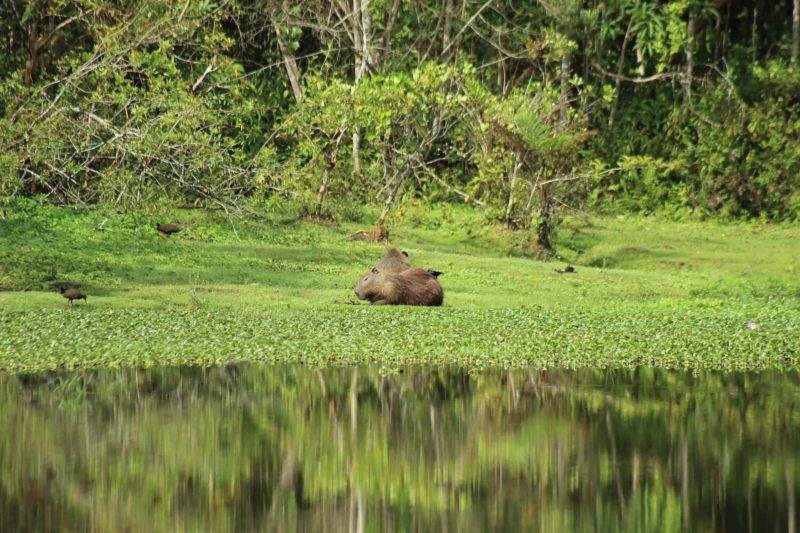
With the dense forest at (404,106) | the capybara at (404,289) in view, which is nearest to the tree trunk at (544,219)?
the dense forest at (404,106)

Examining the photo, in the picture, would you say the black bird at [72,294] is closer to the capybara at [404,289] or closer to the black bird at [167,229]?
the capybara at [404,289]

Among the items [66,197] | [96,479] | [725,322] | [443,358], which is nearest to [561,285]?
[725,322]

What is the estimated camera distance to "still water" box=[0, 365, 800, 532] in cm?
614

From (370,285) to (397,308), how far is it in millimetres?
749

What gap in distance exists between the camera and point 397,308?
1512 cm

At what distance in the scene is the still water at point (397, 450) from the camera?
6.14 metres

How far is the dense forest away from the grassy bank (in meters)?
0.77

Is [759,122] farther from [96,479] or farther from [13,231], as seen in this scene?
[96,479]

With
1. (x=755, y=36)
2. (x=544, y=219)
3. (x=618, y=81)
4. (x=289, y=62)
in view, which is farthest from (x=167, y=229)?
(x=755, y=36)

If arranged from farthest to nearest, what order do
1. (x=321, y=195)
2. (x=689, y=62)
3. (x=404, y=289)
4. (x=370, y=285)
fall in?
(x=689, y=62), (x=321, y=195), (x=370, y=285), (x=404, y=289)

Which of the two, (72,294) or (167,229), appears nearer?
(72,294)

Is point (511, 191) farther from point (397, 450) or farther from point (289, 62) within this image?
point (397, 450)

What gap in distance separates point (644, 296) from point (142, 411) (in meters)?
10.2

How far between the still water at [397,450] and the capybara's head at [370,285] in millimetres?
4947
